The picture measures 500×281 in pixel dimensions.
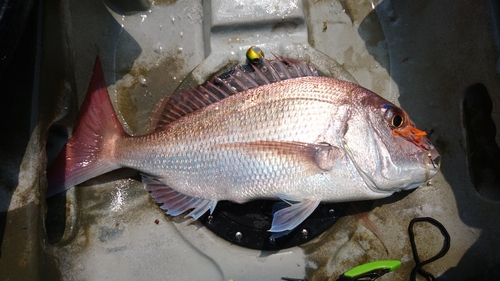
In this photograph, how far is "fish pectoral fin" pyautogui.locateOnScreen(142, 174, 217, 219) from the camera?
64.2 inches

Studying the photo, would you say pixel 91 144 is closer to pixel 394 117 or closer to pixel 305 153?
pixel 305 153

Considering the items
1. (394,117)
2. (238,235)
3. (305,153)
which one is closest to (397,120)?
(394,117)

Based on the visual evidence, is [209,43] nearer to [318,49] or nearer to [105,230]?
[318,49]

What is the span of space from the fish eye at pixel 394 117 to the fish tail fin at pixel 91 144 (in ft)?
4.04

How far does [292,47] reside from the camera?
1.92 metres

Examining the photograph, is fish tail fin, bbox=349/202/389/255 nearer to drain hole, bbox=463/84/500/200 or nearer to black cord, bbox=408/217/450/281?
black cord, bbox=408/217/450/281

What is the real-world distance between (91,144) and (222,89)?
2.31 feet

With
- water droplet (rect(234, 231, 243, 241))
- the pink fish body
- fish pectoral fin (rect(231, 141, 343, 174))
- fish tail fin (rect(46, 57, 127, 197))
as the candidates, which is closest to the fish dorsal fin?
the pink fish body

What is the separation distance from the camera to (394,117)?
56.2 inches

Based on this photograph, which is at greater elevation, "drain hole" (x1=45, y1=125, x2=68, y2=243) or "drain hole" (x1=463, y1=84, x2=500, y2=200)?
"drain hole" (x1=463, y1=84, x2=500, y2=200)

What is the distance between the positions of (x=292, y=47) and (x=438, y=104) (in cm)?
87

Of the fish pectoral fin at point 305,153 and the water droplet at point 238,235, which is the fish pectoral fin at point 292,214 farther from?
the water droplet at point 238,235

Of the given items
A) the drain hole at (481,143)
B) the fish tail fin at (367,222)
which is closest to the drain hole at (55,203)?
the fish tail fin at (367,222)

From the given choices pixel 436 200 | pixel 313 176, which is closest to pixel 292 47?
pixel 313 176
